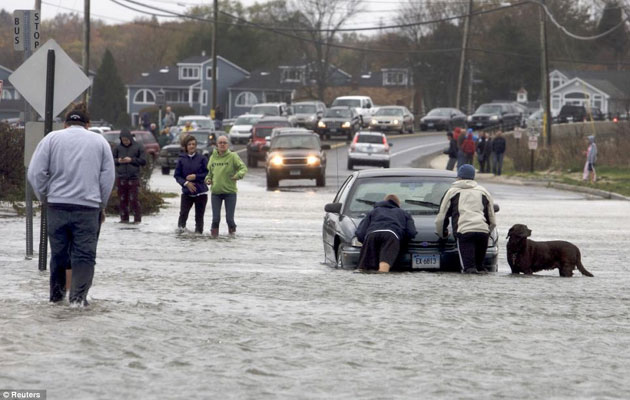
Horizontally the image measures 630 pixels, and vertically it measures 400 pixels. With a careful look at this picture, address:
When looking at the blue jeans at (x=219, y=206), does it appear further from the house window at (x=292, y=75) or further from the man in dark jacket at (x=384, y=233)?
the house window at (x=292, y=75)

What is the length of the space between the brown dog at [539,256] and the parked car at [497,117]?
6070 centimetres

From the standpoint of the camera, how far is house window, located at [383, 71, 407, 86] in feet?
406

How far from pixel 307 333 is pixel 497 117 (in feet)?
225

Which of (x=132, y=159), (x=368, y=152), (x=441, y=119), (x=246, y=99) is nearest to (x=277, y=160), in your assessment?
(x=368, y=152)

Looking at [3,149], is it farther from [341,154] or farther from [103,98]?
[103,98]

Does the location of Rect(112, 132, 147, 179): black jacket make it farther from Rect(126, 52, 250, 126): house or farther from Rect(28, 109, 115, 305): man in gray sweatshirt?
Rect(126, 52, 250, 126): house

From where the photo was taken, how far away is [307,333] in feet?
31.9

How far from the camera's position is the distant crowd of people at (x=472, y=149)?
4725cm

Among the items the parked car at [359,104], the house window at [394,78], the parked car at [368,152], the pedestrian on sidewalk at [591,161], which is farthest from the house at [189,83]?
the pedestrian on sidewalk at [591,161]

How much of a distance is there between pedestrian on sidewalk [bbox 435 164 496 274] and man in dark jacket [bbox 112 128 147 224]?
349 inches

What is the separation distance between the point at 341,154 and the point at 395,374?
51.5 m

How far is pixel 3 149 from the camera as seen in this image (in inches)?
1091

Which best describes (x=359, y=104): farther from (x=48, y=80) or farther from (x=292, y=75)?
(x=48, y=80)

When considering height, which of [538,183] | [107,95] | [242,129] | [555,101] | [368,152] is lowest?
[538,183]
